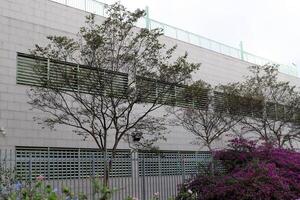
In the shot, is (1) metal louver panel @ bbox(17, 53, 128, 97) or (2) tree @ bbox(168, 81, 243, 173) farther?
(2) tree @ bbox(168, 81, 243, 173)

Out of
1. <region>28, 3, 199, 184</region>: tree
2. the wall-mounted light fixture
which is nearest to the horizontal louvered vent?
<region>28, 3, 199, 184</region>: tree

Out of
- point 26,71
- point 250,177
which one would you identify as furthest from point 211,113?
point 250,177

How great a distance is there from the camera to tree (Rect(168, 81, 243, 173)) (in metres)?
26.5

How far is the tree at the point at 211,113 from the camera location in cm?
2653

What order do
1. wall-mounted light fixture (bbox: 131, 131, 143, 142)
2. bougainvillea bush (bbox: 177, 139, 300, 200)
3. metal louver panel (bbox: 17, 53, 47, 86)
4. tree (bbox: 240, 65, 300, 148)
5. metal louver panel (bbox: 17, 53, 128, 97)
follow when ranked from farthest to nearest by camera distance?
tree (bbox: 240, 65, 300, 148) → wall-mounted light fixture (bbox: 131, 131, 143, 142) → metal louver panel (bbox: 17, 53, 47, 86) → metal louver panel (bbox: 17, 53, 128, 97) → bougainvillea bush (bbox: 177, 139, 300, 200)

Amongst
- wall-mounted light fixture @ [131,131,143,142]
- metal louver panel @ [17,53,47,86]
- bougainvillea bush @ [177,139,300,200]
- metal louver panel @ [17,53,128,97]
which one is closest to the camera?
bougainvillea bush @ [177,139,300,200]

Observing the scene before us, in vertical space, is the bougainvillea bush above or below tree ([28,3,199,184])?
below

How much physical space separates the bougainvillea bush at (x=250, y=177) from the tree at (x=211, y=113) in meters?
9.31

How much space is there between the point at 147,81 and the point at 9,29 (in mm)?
5997

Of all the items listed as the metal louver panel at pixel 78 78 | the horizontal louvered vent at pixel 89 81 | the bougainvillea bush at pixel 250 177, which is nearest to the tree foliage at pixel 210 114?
the horizontal louvered vent at pixel 89 81

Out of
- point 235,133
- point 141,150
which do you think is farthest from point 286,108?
Result: point 141,150

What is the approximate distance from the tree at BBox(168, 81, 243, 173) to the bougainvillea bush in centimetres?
931

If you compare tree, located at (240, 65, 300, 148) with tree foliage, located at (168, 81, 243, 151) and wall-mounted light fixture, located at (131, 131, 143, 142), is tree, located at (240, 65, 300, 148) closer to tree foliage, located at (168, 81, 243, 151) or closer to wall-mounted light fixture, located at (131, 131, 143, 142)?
tree foliage, located at (168, 81, 243, 151)

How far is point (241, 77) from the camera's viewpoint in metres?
34.4
